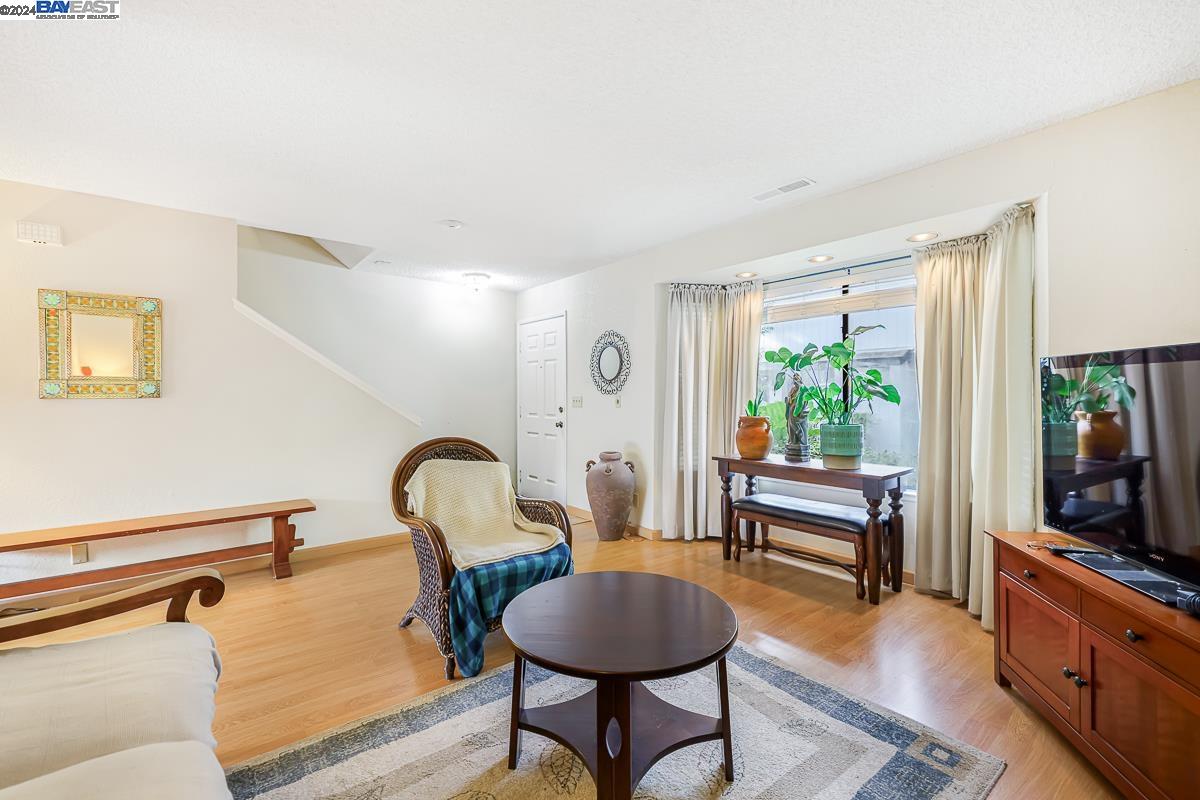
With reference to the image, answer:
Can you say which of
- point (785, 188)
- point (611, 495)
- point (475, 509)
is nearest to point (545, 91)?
point (785, 188)

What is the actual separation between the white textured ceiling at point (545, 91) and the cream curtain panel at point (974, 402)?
2.20 ft

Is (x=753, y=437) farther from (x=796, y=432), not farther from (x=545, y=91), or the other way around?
(x=545, y=91)

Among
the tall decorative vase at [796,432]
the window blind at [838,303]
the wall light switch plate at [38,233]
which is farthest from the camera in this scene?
the tall decorative vase at [796,432]

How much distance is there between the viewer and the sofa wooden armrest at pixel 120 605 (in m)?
1.37

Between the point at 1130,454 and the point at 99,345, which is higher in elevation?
the point at 99,345

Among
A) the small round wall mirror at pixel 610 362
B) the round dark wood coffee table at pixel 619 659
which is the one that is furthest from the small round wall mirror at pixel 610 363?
the round dark wood coffee table at pixel 619 659

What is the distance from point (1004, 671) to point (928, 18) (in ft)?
8.18

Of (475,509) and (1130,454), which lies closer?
(1130,454)

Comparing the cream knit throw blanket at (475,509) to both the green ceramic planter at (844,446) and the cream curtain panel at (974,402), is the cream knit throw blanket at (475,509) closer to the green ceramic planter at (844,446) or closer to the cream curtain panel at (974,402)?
the green ceramic planter at (844,446)

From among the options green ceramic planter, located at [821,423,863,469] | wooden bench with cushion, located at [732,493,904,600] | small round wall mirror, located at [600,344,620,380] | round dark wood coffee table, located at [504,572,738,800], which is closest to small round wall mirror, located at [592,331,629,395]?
small round wall mirror, located at [600,344,620,380]

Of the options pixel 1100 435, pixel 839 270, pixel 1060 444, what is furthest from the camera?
pixel 839 270

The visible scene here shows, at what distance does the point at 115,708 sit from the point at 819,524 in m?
3.20

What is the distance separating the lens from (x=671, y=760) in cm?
169

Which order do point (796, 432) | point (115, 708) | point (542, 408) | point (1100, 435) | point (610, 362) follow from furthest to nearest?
point (542, 408)
point (610, 362)
point (796, 432)
point (1100, 435)
point (115, 708)
